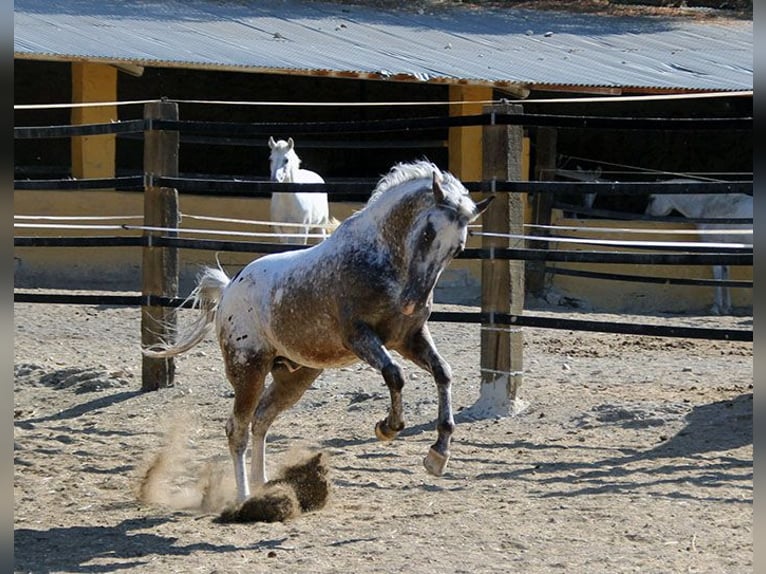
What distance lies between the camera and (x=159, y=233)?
788cm

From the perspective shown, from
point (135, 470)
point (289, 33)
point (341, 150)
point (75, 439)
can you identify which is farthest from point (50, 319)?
point (341, 150)

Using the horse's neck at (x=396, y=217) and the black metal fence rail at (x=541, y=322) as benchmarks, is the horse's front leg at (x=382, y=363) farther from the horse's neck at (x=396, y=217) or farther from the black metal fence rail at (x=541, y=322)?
the black metal fence rail at (x=541, y=322)

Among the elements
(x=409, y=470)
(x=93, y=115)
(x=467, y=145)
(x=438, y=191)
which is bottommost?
(x=409, y=470)

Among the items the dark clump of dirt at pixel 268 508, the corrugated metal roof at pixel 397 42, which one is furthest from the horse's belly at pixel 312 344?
the corrugated metal roof at pixel 397 42

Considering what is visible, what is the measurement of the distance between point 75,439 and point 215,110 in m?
11.8

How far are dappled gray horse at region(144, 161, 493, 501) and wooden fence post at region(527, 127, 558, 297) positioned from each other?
7.96 meters

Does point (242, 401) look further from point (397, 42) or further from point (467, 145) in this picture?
point (397, 42)

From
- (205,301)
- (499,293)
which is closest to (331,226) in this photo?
(499,293)

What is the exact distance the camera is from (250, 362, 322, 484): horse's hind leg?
5.25 metres

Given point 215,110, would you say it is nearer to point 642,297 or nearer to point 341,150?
point 341,150

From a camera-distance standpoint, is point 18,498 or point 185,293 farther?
point 185,293

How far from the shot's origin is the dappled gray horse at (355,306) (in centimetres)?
444

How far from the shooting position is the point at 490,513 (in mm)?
4816

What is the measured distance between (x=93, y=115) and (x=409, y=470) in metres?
9.11
